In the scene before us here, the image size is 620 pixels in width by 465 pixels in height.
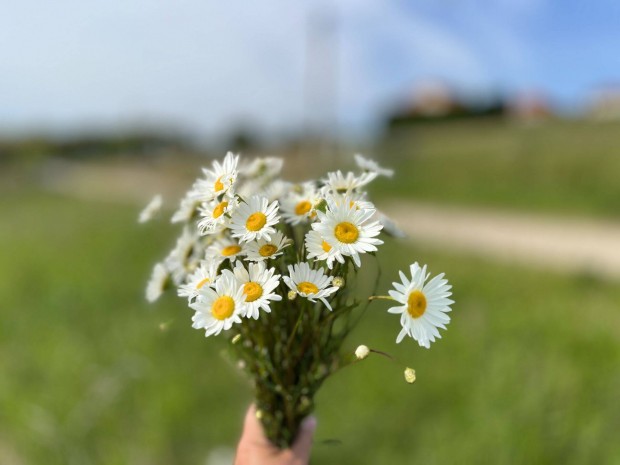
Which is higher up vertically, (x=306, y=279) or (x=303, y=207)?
(x=303, y=207)

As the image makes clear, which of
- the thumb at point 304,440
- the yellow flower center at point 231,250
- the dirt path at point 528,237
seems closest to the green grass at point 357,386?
the thumb at point 304,440

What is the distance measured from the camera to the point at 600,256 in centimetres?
536

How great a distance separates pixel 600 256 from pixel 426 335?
18.3ft

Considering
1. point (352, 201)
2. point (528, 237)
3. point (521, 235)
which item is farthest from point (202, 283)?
point (521, 235)

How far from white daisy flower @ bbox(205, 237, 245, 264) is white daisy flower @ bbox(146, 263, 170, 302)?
0.49 feet

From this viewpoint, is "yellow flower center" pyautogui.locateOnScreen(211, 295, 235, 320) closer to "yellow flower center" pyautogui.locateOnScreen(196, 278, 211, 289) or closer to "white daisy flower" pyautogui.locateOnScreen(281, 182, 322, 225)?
"yellow flower center" pyautogui.locateOnScreen(196, 278, 211, 289)

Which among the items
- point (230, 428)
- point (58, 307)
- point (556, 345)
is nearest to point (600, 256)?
point (556, 345)

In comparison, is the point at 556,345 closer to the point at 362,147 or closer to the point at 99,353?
the point at 99,353

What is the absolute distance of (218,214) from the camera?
62cm

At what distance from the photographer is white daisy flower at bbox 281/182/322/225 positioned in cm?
68

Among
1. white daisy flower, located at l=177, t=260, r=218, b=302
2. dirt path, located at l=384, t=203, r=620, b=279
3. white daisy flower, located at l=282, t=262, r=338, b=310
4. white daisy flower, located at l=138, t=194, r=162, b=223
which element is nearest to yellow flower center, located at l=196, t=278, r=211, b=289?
white daisy flower, located at l=177, t=260, r=218, b=302

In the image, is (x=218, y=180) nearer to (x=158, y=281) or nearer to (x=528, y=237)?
(x=158, y=281)

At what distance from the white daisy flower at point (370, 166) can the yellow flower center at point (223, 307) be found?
28 cm

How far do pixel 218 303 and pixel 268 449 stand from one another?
0.30m
